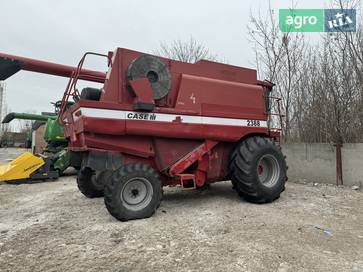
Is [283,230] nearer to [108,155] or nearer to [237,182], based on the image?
[237,182]

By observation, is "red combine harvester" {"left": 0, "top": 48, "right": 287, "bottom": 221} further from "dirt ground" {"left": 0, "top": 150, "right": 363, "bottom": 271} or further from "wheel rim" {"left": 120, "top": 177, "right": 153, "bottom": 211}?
"dirt ground" {"left": 0, "top": 150, "right": 363, "bottom": 271}

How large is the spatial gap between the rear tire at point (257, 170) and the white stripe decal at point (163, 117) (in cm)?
36

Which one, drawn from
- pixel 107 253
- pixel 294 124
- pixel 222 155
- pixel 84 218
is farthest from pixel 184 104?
pixel 294 124

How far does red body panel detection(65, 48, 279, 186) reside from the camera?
500cm

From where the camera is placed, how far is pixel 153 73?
18.0 feet

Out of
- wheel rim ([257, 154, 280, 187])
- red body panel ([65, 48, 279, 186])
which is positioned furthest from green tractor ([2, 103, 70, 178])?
wheel rim ([257, 154, 280, 187])

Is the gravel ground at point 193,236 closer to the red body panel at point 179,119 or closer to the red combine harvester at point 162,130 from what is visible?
the red combine harvester at point 162,130

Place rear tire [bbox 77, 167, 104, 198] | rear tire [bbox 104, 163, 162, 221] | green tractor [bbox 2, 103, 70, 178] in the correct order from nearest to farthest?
1. rear tire [bbox 104, 163, 162, 221]
2. rear tire [bbox 77, 167, 104, 198]
3. green tractor [bbox 2, 103, 70, 178]

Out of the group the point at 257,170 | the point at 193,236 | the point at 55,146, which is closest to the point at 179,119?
the point at 257,170

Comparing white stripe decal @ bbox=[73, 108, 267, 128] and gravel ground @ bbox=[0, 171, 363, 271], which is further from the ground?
white stripe decal @ bbox=[73, 108, 267, 128]

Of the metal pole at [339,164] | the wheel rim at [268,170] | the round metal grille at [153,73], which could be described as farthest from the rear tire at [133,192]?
the metal pole at [339,164]

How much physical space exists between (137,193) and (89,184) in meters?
1.97

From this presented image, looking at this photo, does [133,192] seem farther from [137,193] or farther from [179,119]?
[179,119]

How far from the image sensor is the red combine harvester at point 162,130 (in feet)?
16.2
